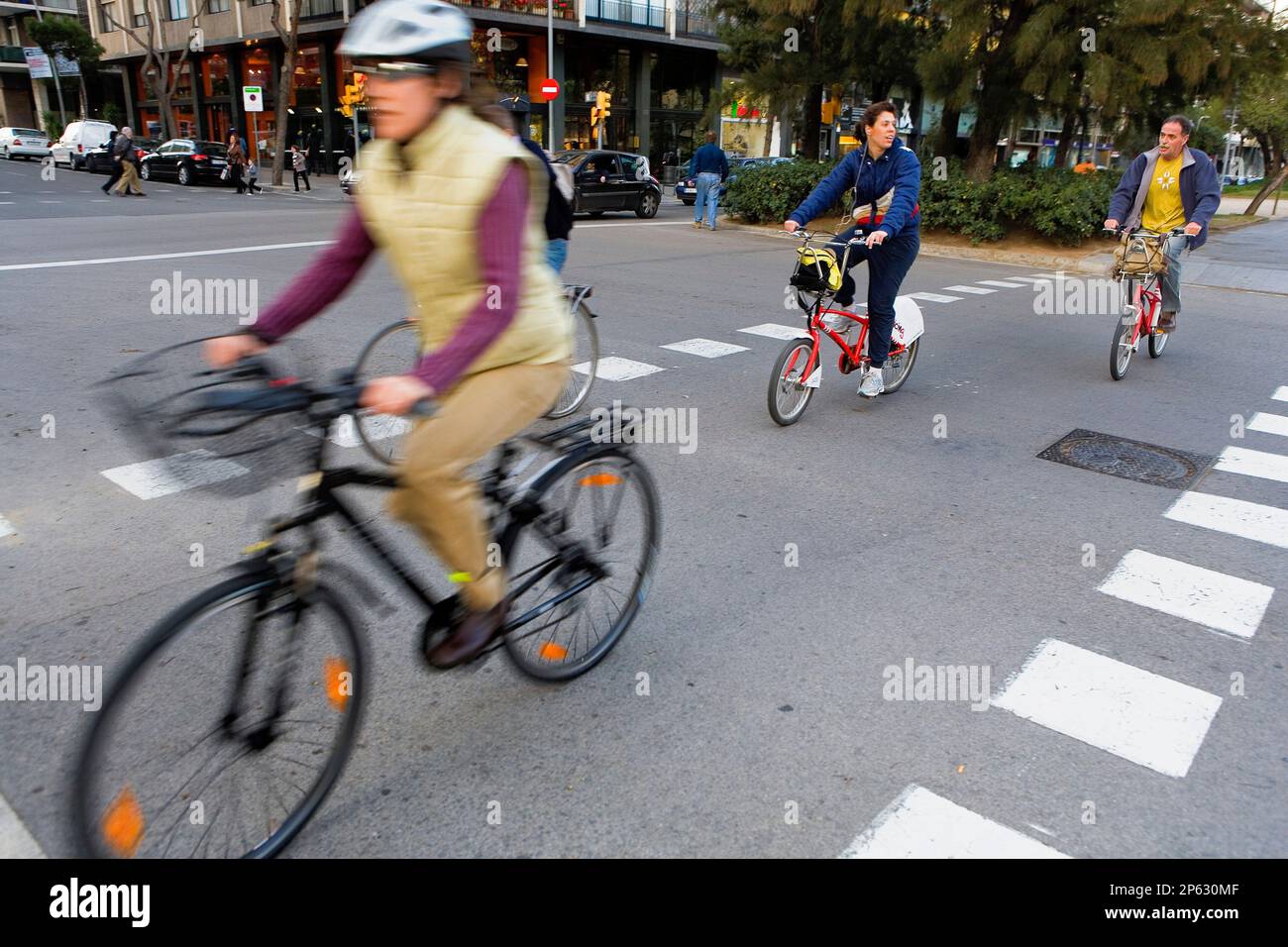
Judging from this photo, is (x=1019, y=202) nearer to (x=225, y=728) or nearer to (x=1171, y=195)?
(x=1171, y=195)

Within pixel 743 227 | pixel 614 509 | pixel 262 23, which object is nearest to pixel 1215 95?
pixel 743 227

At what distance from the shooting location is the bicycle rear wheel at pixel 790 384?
629cm

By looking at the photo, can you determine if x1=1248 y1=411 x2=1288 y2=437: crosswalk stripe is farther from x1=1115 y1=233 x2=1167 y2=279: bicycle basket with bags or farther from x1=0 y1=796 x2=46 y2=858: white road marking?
x1=0 y1=796 x2=46 y2=858: white road marking

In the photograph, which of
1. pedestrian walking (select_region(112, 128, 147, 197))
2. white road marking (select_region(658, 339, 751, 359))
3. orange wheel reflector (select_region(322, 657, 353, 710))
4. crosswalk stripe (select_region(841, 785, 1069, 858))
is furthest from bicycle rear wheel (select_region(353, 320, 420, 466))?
pedestrian walking (select_region(112, 128, 147, 197))

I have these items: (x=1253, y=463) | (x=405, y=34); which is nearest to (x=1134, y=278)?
(x=1253, y=463)

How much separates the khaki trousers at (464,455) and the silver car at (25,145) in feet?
160

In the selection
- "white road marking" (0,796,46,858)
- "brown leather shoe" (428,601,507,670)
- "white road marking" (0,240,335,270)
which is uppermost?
"white road marking" (0,240,335,270)

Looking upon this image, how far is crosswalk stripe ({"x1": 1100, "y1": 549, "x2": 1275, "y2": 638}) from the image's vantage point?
3988 mm

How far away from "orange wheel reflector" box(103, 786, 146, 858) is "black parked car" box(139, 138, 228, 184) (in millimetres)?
32248

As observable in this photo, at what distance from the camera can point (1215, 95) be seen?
1730cm

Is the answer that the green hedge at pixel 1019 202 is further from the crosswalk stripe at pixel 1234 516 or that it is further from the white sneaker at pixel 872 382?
the crosswalk stripe at pixel 1234 516

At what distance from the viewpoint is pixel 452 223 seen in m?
2.36
